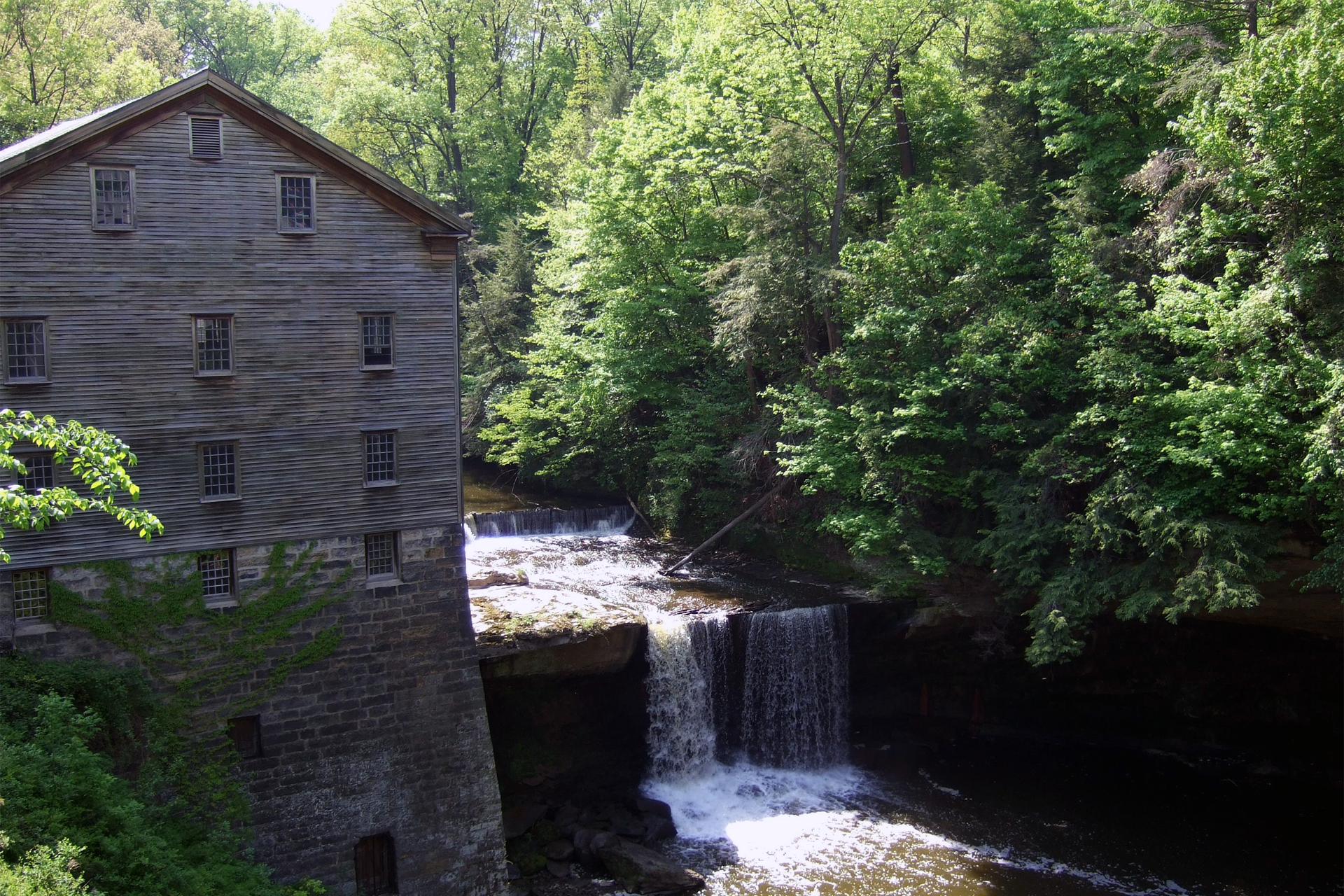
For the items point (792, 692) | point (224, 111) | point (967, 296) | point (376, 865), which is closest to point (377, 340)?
point (224, 111)

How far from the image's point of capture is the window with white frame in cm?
1780

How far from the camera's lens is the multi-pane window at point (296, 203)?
58.5ft

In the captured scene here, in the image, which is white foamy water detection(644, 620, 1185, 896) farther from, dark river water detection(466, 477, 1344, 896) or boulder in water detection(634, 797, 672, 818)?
boulder in water detection(634, 797, 672, 818)

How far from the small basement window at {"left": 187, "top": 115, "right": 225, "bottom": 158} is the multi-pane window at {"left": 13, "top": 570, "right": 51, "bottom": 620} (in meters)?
7.61

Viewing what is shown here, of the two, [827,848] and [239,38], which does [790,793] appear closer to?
[827,848]

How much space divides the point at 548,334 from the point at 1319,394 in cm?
2473

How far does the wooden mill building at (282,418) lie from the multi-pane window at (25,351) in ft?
0.10

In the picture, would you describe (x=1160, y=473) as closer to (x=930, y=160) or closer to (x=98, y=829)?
(x=930, y=160)

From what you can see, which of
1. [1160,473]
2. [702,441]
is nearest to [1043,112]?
[1160,473]

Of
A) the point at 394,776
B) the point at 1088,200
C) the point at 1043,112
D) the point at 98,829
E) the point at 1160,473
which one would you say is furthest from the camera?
the point at 1043,112

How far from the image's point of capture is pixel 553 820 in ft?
70.7

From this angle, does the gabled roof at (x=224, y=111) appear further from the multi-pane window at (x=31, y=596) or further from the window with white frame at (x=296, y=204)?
the multi-pane window at (x=31, y=596)

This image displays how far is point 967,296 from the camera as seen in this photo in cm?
2527

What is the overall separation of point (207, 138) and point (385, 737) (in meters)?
11.4
